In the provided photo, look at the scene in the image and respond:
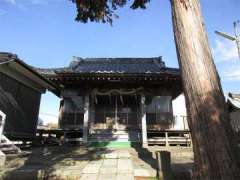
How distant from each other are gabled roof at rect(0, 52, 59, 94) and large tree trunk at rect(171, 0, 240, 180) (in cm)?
766

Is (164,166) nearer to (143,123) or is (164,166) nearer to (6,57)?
(143,123)

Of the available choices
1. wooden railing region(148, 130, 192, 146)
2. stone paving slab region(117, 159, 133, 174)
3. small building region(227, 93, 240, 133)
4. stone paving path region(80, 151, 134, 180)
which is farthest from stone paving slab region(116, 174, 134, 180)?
small building region(227, 93, 240, 133)

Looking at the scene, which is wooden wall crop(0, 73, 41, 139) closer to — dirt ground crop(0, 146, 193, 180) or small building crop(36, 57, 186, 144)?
small building crop(36, 57, 186, 144)

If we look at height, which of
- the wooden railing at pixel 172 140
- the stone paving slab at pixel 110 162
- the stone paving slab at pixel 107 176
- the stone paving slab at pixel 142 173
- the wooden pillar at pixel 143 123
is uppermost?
the wooden pillar at pixel 143 123

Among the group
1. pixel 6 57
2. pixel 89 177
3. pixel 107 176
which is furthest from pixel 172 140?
pixel 6 57

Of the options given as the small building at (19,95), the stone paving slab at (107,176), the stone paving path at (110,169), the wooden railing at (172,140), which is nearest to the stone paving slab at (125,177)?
the stone paving path at (110,169)

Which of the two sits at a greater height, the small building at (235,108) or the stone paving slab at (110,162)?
the small building at (235,108)

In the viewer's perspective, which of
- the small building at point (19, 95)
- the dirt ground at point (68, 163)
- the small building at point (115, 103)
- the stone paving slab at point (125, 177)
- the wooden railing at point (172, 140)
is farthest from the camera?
the small building at point (115, 103)

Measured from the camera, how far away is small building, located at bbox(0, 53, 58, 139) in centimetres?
983

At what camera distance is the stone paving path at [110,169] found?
5.60 metres

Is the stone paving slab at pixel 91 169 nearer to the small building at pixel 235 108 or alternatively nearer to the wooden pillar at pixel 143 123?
the wooden pillar at pixel 143 123

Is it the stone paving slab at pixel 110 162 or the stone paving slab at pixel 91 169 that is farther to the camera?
the stone paving slab at pixel 110 162

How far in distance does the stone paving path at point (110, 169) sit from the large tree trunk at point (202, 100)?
3.08m

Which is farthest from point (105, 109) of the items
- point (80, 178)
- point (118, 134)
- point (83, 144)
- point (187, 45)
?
point (187, 45)
